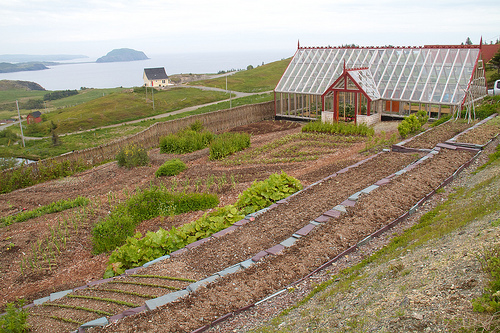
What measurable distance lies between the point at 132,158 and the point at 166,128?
19.7 ft

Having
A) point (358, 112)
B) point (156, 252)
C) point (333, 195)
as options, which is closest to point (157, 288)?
point (156, 252)

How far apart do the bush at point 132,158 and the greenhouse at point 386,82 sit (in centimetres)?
1106

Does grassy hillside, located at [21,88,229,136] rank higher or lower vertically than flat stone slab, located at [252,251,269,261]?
higher

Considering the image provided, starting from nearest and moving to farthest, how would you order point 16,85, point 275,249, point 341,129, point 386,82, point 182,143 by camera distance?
1. point 275,249
2. point 341,129
3. point 182,143
4. point 386,82
5. point 16,85

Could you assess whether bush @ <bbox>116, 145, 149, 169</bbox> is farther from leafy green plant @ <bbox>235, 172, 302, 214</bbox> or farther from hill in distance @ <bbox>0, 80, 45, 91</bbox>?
hill in distance @ <bbox>0, 80, 45, 91</bbox>

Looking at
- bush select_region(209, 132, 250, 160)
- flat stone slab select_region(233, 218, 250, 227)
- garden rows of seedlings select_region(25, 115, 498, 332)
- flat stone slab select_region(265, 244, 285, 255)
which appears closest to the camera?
garden rows of seedlings select_region(25, 115, 498, 332)

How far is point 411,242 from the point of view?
600 centimetres

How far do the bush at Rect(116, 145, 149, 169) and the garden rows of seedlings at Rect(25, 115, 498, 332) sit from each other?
9.40 metres

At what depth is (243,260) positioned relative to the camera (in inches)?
253

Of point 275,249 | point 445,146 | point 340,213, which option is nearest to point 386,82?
point 445,146

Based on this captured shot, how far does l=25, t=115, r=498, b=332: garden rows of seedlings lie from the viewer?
5168mm

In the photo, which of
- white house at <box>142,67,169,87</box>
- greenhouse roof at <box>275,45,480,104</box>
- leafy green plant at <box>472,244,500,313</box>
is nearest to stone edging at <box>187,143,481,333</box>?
leafy green plant at <box>472,244,500,313</box>

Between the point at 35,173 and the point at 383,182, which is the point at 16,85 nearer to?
the point at 35,173

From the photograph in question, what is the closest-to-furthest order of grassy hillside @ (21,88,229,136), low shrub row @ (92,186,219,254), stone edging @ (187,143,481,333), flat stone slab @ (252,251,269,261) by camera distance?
stone edging @ (187,143,481,333)
flat stone slab @ (252,251,269,261)
low shrub row @ (92,186,219,254)
grassy hillside @ (21,88,229,136)
